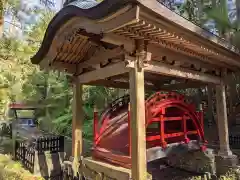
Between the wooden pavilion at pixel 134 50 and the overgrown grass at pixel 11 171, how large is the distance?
170 cm

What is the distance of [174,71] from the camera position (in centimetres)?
523

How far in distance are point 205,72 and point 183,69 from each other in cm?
136

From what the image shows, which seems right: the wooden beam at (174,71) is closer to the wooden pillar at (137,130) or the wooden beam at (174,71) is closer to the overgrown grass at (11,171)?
the wooden pillar at (137,130)

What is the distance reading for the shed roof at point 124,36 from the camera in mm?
3074

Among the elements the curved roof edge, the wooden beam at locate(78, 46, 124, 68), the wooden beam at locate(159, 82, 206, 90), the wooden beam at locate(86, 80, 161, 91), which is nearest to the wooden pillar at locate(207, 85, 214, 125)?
the wooden beam at locate(159, 82, 206, 90)

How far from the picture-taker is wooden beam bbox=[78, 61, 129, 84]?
173 inches

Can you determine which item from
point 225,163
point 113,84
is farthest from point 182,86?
point 225,163

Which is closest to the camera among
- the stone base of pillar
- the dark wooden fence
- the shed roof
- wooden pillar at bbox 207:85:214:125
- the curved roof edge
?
the curved roof edge

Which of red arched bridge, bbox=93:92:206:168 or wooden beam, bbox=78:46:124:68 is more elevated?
wooden beam, bbox=78:46:124:68

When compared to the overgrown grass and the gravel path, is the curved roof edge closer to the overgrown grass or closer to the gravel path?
the overgrown grass

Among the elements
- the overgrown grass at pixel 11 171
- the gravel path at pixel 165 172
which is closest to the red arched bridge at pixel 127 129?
the gravel path at pixel 165 172

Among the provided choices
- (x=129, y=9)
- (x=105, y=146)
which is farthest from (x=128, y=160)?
(x=129, y=9)

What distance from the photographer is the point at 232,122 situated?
12.1 meters

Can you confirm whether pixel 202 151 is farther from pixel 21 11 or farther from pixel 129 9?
pixel 21 11
